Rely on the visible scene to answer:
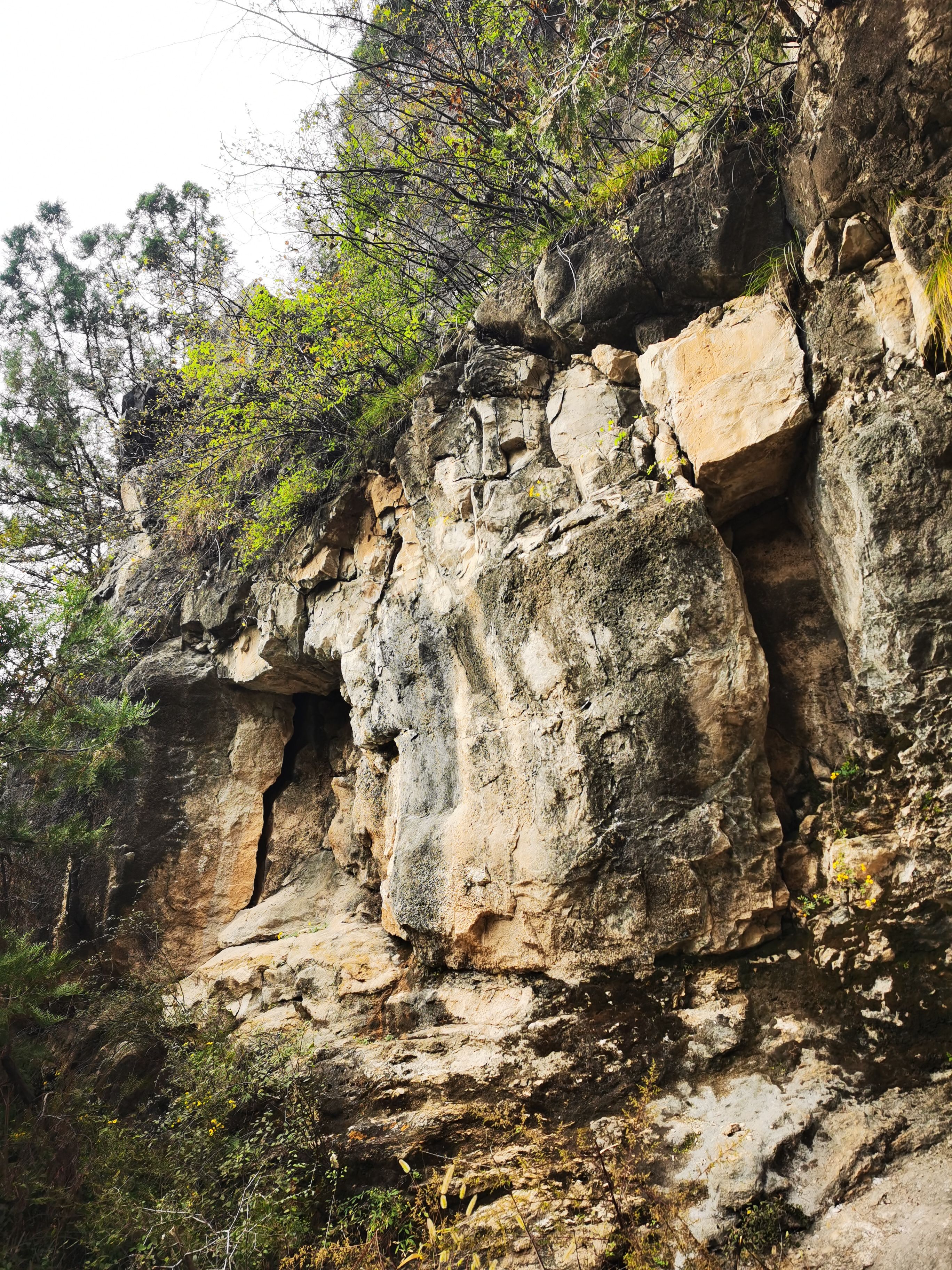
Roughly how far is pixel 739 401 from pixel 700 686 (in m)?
1.89

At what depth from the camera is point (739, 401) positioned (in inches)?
197

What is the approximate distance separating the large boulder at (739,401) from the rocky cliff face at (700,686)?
0.02m

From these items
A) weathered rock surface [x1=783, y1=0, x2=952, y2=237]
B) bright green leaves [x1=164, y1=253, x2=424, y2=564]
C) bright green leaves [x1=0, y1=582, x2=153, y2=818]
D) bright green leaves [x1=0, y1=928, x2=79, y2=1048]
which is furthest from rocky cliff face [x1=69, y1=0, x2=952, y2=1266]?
bright green leaves [x1=0, y1=582, x2=153, y2=818]

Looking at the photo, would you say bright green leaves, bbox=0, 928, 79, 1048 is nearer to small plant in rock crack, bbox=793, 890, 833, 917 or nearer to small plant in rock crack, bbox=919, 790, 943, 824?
small plant in rock crack, bbox=793, 890, 833, 917

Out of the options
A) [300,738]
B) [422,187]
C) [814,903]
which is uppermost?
[422,187]

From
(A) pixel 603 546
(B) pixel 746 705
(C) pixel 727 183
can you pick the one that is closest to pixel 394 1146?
(B) pixel 746 705

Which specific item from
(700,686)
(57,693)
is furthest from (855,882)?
(57,693)

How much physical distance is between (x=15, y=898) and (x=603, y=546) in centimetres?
716

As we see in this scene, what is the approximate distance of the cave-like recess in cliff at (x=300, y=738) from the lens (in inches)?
361

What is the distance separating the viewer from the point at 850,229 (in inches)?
183

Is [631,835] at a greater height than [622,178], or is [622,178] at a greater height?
[622,178]

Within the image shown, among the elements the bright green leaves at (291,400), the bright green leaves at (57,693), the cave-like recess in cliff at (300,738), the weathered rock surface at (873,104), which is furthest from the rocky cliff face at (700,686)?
the bright green leaves at (57,693)

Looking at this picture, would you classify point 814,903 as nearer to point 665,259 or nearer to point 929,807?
point 929,807

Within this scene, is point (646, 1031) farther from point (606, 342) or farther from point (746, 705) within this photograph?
point (606, 342)
